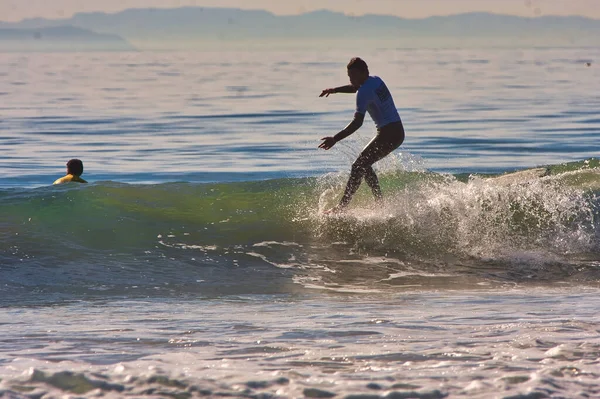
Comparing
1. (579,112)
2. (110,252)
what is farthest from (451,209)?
(579,112)

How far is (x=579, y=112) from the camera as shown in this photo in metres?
32.2

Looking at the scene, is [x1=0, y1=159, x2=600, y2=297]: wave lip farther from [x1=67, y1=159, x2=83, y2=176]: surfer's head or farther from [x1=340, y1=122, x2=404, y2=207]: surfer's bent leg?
[x1=340, y1=122, x2=404, y2=207]: surfer's bent leg

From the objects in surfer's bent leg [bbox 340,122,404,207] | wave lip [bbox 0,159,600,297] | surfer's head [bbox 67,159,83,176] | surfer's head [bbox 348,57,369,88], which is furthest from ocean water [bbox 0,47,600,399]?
surfer's head [bbox 348,57,369,88]

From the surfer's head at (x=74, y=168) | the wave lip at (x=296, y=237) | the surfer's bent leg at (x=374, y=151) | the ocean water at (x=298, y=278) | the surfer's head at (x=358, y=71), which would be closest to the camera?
the ocean water at (x=298, y=278)

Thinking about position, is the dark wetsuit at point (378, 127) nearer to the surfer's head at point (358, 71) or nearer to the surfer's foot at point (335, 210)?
the surfer's head at point (358, 71)

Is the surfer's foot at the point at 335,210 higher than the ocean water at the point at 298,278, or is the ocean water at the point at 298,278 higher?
the surfer's foot at the point at 335,210

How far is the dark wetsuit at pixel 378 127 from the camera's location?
10.3 m

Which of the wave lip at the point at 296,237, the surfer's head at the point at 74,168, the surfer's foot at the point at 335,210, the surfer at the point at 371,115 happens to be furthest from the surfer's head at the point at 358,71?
the surfer's head at the point at 74,168

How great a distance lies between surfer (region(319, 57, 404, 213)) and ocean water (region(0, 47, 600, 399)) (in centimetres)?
63

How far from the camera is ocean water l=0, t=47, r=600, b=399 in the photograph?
5.39 meters

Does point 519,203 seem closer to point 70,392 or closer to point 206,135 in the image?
point 70,392

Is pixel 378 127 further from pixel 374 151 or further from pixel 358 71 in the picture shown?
pixel 358 71

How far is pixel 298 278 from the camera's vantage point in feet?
31.1

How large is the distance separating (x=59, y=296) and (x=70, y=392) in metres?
3.42
